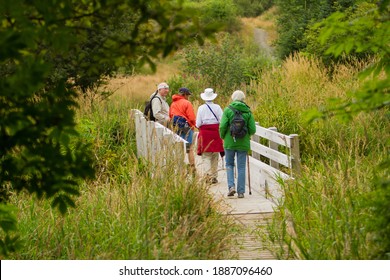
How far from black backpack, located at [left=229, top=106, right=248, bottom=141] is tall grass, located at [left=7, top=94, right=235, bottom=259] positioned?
113 inches

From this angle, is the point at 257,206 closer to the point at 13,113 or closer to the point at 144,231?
the point at 144,231

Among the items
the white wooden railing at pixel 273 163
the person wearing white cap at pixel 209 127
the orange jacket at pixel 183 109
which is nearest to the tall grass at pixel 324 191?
the white wooden railing at pixel 273 163

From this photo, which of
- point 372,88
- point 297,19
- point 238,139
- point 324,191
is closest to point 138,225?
point 324,191

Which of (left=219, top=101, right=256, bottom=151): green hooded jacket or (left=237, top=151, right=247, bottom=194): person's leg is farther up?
(left=219, top=101, right=256, bottom=151): green hooded jacket

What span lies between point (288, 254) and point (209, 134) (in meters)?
6.51

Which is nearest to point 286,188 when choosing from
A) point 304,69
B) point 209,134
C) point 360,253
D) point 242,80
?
point 209,134

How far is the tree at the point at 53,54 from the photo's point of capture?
455 centimetres

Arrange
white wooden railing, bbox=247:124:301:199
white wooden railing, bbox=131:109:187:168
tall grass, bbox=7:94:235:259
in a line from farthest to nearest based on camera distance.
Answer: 1. white wooden railing, bbox=247:124:301:199
2. white wooden railing, bbox=131:109:187:168
3. tall grass, bbox=7:94:235:259

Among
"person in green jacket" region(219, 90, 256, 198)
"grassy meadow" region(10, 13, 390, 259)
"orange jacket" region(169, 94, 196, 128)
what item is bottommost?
"grassy meadow" region(10, 13, 390, 259)

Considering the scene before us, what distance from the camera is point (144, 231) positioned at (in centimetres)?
800

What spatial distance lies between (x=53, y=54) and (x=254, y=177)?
9.20 m

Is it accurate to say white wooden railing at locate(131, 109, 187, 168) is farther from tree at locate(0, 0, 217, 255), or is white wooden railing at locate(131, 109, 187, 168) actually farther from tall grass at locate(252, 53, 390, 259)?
tree at locate(0, 0, 217, 255)

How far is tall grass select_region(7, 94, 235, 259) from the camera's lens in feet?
25.1

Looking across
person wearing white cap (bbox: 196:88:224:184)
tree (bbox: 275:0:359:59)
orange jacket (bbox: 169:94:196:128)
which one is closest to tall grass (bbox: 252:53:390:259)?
person wearing white cap (bbox: 196:88:224:184)
